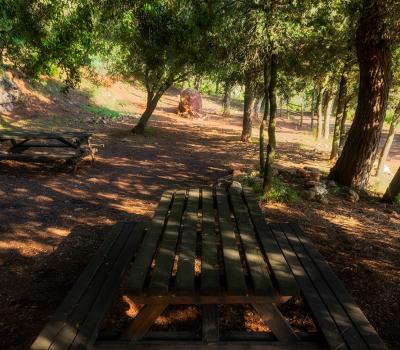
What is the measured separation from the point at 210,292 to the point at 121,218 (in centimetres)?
450

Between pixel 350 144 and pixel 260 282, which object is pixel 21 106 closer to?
pixel 350 144

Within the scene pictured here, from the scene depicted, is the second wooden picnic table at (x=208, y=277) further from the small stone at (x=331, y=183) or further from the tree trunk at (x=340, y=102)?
the tree trunk at (x=340, y=102)

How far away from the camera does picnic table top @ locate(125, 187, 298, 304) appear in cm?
237

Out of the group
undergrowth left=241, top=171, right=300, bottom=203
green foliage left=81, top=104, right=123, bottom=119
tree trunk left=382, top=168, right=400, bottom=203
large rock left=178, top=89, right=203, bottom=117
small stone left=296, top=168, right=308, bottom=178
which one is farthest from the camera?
large rock left=178, top=89, right=203, bottom=117

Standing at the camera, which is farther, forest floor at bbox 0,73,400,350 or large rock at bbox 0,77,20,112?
large rock at bbox 0,77,20,112

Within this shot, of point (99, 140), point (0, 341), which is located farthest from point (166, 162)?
point (0, 341)

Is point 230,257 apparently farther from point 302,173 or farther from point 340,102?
point 340,102

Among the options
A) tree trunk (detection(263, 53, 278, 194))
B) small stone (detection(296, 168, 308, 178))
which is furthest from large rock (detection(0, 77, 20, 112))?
tree trunk (detection(263, 53, 278, 194))

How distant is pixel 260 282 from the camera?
96.9 inches

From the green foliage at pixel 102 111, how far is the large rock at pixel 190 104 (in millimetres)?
5742

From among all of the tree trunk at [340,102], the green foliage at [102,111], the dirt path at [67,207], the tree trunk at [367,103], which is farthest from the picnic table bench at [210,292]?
the green foliage at [102,111]

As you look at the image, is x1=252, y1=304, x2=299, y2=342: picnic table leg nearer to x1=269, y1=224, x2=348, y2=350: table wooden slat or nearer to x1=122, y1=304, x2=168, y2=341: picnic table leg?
x1=269, y1=224, x2=348, y2=350: table wooden slat

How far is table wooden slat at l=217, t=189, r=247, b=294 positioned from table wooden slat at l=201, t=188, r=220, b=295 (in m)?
0.08

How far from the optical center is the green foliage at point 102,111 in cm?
2206
